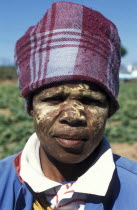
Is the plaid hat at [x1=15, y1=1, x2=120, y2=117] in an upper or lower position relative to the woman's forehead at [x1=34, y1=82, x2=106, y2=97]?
upper

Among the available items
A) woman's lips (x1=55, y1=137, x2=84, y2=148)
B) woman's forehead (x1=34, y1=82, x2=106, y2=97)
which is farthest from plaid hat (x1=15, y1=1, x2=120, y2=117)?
woman's lips (x1=55, y1=137, x2=84, y2=148)

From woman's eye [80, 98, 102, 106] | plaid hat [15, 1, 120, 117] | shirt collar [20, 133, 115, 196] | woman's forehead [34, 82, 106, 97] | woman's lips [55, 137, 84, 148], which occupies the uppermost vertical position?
plaid hat [15, 1, 120, 117]

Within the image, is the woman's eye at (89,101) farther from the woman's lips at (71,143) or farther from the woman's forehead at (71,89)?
the woman's lips at (71,143)

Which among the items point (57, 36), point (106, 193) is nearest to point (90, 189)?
point (106, 193)

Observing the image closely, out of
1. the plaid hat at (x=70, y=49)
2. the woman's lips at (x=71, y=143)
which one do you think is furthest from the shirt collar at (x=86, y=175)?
the plaid hat at (x=70, y=49)

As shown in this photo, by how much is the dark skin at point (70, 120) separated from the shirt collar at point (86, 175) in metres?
0.08

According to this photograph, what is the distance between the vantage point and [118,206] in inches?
58.4

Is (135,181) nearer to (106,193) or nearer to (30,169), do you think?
(106,193)

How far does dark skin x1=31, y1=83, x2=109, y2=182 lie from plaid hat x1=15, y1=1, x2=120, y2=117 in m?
0.05

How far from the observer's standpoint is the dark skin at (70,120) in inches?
57.8

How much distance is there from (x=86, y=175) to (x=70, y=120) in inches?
11.5

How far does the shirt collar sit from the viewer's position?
4.93 ft

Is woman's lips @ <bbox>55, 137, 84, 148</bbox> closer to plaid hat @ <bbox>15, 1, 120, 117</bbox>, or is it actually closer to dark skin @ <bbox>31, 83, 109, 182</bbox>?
dark skin @ <bbox>31, 83, 109, 182</bbox>

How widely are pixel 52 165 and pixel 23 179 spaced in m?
0.17
